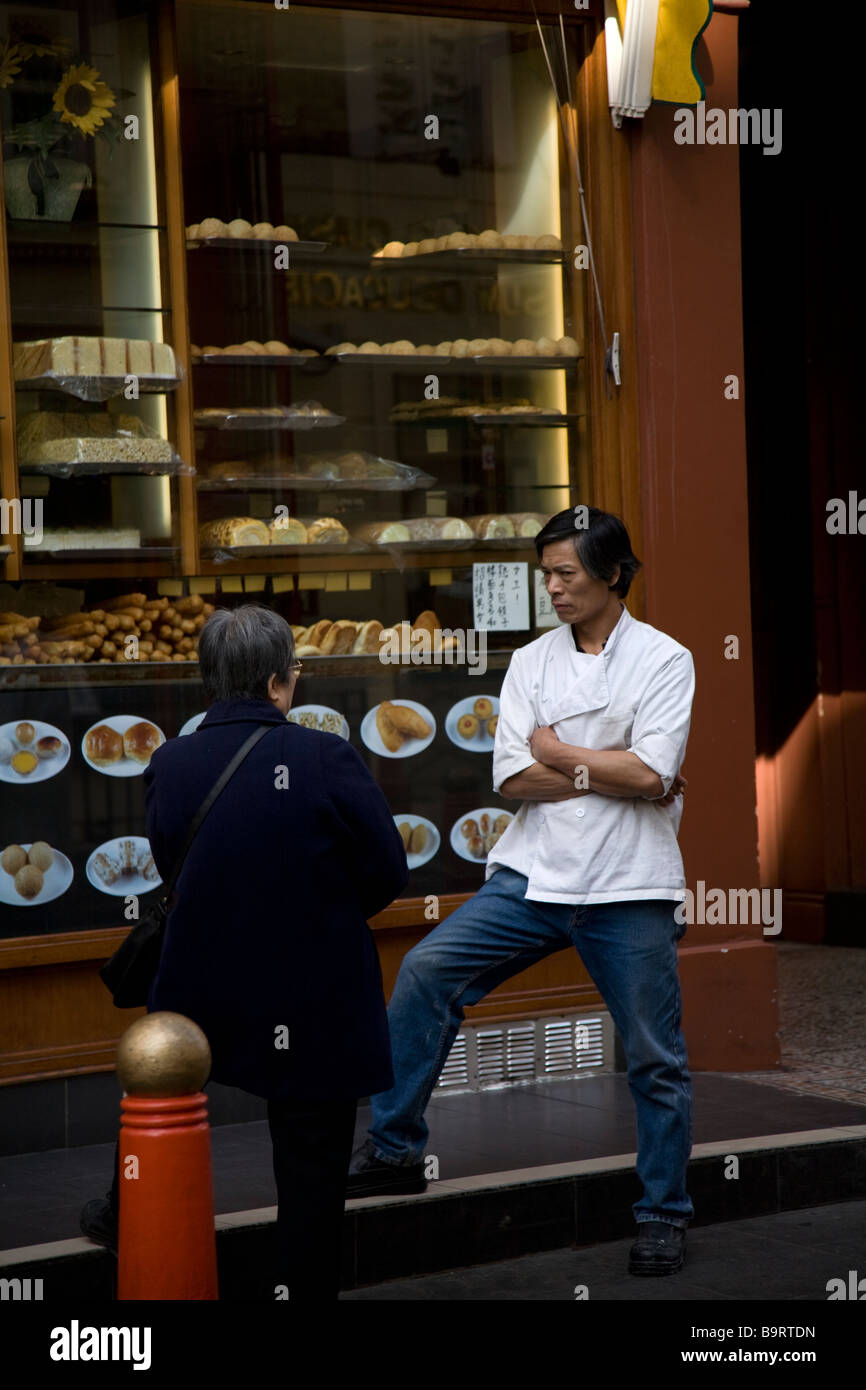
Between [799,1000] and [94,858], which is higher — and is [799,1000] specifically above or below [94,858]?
below

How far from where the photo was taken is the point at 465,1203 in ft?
17.6

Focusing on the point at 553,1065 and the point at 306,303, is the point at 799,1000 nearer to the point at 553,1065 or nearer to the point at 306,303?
the point at 553,1065

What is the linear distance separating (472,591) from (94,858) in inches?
79.3

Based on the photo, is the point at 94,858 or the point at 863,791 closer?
the point at 94,858

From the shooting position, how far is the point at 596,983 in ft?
17.0

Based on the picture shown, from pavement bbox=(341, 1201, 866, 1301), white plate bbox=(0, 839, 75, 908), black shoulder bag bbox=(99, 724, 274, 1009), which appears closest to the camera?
black shoulder bag bbox=(99, 724, 274, 1009)

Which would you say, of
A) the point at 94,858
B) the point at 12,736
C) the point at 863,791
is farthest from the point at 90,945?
the point at 863,791

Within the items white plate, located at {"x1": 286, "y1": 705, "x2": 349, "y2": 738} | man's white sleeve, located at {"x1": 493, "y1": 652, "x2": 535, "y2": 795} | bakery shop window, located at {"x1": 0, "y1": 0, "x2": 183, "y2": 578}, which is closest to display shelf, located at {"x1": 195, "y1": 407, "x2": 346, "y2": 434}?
bakery shop window, located at {"x1": 0, "y1": 0, "x2": 183, "y2": 578}

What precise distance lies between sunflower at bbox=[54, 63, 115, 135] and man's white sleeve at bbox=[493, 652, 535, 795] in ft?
9.68

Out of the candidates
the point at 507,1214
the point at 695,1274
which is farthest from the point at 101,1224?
the point at 695,1274

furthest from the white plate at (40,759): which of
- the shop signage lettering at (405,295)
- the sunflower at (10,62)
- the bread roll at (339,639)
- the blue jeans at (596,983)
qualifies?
the sunflower at (10,62)

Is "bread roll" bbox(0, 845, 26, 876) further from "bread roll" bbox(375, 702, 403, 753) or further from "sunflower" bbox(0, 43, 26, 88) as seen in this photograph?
"sunflower" bbox(0, 43, 26, 88)

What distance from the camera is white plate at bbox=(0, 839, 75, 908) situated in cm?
629

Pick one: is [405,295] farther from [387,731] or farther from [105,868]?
[105,868]
